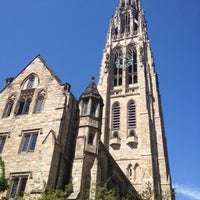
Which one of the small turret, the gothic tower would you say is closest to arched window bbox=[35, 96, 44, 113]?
the small turret

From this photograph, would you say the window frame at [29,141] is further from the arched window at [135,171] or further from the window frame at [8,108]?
the arched window at [135,171]

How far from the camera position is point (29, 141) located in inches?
717

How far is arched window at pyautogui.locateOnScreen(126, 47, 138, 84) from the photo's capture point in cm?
5086

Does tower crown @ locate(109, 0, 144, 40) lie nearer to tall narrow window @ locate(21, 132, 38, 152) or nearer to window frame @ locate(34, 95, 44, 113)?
window frame @ locate(34, 95, 44, 113)

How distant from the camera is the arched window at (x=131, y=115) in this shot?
141ft

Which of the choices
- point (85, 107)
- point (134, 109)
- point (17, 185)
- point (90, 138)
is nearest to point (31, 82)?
point (85, 107)

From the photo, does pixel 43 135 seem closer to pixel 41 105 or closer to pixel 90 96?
pixel 41 105

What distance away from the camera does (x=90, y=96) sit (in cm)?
2097

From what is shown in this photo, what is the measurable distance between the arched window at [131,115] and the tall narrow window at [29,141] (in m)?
25.9

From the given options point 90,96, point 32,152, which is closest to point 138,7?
point 90,96

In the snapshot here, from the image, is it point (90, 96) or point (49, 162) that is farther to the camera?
point (90, 96)

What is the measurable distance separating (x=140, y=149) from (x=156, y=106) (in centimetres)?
898

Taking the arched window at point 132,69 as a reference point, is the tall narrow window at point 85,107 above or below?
below

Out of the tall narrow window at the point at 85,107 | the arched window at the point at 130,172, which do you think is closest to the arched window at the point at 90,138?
the tall narrow window at the point at 85,107
